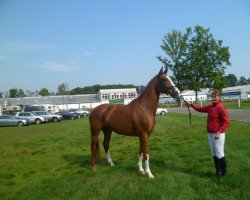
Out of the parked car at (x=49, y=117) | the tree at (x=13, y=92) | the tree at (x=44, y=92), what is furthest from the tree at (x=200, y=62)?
the tree at (x=13, y=92)

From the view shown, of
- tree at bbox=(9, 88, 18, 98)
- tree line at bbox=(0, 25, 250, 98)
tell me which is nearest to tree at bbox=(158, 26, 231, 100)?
tree line at bbox=(0, 25, 250, 98)

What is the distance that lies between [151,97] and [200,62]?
6188cm

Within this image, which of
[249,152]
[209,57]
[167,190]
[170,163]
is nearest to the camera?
[167,190]

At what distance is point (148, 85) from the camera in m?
8.68

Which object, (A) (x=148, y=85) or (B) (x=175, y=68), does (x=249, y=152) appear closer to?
(A) (x=148, y=85)

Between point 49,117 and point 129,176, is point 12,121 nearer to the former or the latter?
point 49,117

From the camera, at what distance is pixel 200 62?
6800 cm

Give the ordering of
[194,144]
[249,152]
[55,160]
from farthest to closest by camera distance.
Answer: [194,144] → [55,160] → [249,152]

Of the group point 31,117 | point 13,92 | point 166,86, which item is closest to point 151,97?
point 166,86

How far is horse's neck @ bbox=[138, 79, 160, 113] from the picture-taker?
851 centimetres

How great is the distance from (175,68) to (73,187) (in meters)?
64.9

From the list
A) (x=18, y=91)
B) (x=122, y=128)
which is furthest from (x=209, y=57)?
(x=18, y=91)

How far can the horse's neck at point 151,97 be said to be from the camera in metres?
8.51

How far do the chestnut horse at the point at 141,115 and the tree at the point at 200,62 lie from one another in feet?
193
